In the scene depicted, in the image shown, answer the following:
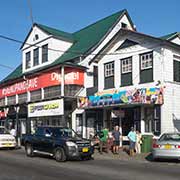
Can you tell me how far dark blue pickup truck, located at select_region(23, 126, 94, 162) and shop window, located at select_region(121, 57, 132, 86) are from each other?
6664 mm

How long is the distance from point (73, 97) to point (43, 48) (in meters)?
7.46

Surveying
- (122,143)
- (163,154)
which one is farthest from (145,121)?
(163,154)

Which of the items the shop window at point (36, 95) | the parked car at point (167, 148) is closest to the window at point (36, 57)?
the shop window at point (36, 95)

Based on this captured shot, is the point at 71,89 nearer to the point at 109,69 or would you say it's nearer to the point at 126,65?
the point at 109,69

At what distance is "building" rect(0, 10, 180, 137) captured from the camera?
21.1 metres

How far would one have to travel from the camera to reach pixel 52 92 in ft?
92.2

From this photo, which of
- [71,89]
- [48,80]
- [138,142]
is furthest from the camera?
[48,80]

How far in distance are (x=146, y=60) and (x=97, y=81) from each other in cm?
508

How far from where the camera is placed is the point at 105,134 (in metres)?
20.9

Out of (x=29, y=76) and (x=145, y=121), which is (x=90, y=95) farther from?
(x=29, y=76)

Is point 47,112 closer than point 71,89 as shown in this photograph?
No

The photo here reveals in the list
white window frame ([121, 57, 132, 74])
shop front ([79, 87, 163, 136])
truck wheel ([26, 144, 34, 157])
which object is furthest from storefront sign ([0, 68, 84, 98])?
truck wheel ([26, 144, 34, 157])

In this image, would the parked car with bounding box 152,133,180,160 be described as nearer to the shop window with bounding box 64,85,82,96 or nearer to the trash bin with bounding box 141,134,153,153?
the trash bin with bounding box 141,134,153,153

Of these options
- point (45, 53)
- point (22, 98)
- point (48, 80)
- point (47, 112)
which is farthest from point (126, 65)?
point (22, 98)
